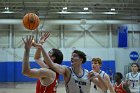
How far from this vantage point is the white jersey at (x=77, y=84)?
4.28m

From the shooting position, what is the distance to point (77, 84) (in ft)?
14.1

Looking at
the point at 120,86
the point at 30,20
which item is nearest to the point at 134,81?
the point at 120,86

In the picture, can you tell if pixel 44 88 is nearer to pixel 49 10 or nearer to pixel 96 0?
pixel 96 0

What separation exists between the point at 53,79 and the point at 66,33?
2104 centimetres

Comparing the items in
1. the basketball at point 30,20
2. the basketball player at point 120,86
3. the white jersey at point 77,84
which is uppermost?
the basketball at point 30,20

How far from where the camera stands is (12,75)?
23.6m

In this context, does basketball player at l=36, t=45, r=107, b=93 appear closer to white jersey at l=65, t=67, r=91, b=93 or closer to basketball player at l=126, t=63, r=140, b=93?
white jersey at l=65, t=67, r=91, b=93

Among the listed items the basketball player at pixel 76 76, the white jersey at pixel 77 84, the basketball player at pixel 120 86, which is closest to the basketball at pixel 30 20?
the basketball player at pixel 76 76

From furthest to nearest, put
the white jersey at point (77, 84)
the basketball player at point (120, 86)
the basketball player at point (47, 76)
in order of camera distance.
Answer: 1. the basketball player at point (120, 86)
2. the white jersey at point (77, 84)
3. the basketball player at point (47, 76)

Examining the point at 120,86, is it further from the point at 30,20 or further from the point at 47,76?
the point at 47,76

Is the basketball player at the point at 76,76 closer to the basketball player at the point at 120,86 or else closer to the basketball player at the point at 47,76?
the basketball player at the point at 47,76

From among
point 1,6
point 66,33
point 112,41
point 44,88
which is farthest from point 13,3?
point 44,88

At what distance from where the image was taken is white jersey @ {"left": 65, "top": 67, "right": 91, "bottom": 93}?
14.0 feet

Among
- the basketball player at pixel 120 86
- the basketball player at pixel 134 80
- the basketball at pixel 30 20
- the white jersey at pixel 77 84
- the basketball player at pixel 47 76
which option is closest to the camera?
the basketball player at pixel 47 76
